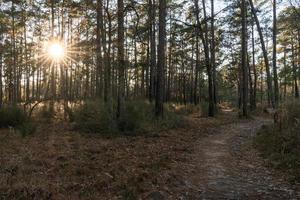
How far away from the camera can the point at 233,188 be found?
5363 millimetres

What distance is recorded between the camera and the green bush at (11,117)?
36.4 ft

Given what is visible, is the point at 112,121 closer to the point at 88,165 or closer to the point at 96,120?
the point at 96,120

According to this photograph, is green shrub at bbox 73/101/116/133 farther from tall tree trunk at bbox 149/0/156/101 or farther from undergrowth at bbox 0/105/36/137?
tall tree trunk at bbox 149/0/156/101

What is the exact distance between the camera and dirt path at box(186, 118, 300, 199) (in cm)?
511

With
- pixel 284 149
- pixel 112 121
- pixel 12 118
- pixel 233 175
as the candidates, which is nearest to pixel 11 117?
pixel 12 118

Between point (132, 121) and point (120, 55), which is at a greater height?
point (120, 55)

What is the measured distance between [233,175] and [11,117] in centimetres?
881

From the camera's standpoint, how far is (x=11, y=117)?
11.2 metres

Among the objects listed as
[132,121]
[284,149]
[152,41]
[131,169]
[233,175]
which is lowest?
[233,175]

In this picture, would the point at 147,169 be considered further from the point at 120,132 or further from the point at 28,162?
the point at 120,132

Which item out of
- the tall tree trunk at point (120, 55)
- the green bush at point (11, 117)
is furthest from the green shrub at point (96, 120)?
the green bush at point (11, 117)

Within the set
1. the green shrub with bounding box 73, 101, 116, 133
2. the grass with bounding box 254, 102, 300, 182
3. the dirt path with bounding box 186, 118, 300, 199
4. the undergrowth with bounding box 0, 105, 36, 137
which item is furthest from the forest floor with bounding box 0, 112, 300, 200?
the undergrowth with bounding box 0, 105, 36, 137

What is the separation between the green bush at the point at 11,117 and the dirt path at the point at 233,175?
6918 mm

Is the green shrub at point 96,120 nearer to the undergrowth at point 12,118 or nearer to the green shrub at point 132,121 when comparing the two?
the green shrub at point 132,121
